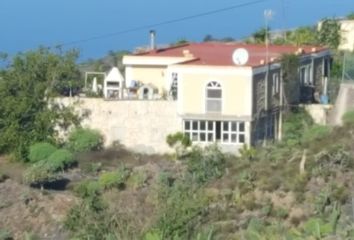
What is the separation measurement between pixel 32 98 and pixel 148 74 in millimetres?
3958

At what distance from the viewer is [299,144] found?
4228 cm

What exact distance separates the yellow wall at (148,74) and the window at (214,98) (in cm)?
308

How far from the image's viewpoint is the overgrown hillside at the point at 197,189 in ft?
98.1

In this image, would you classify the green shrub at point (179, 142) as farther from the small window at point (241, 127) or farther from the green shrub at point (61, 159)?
the green shrub at point (61, 159)

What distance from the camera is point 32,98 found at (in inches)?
1781

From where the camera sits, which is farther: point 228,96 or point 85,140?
point 85,140

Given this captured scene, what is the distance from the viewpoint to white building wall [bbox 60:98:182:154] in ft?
146

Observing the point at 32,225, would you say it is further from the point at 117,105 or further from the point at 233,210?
the point at 117,105

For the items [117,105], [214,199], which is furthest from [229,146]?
[214,199]

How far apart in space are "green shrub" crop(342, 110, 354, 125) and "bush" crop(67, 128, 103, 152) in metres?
7.21

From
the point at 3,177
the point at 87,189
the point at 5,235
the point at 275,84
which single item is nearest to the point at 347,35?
the point at 275,84

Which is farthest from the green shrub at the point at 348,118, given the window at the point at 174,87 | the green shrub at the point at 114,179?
the green shrub at the point at 114,179

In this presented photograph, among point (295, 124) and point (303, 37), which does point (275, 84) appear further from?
point (303, 37)

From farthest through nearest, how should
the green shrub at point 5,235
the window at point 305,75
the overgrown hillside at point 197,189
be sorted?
the window at point 305,75 → the green shrub at point 5,235 → the overgrown hillside at point 197,189
